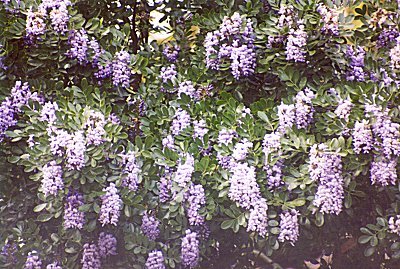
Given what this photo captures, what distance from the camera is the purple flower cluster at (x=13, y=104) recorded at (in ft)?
9.04

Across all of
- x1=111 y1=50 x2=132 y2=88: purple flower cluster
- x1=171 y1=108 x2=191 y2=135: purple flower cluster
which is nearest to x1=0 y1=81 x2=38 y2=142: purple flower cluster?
x1=111 y1=50 x2=132 y2=88: purple flower cluster

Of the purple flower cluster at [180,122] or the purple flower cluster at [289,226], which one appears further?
the purple flower cluster at [180,122]

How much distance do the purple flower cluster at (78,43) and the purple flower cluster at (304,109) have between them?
3.22 ft

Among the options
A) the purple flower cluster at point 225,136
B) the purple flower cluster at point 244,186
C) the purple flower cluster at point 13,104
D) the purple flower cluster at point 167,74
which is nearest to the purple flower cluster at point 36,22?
the purple flower cluster at point 13,104

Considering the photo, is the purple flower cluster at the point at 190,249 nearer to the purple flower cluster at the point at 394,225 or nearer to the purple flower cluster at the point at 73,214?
the purple flower cluster at the point at 73,214

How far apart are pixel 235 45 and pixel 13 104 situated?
40.3 inches

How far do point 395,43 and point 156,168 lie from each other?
115 centimetres

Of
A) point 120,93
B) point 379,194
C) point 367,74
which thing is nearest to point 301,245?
point 379,194

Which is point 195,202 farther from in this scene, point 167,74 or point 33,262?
point 33,262

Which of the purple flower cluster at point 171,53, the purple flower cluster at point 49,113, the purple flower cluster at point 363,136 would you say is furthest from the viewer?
the purple flower cluster at point 171,53

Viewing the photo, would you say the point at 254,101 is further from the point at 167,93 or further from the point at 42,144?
the point at 42,144

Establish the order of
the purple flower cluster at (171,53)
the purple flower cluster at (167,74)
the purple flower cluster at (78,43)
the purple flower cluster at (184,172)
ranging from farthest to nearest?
the purple flower cluster at (171,53), the purple flower cluster at (167,74), the purple flower cluster at (78,43), the purple flower cluster at (184,172)

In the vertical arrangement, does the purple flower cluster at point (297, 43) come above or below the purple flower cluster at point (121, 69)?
above

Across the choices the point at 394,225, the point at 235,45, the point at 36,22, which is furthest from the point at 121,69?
the point at 394,225
